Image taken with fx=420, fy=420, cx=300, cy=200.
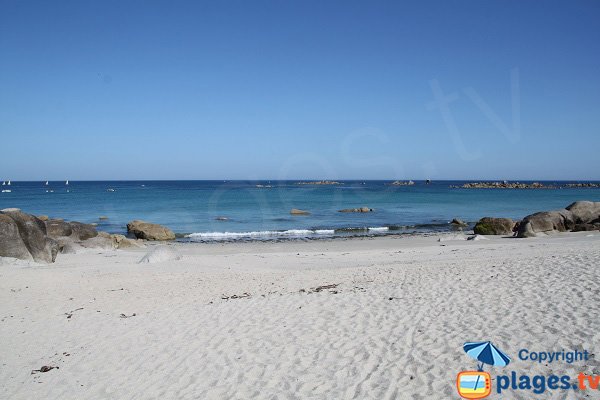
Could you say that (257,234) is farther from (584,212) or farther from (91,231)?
(584,212)

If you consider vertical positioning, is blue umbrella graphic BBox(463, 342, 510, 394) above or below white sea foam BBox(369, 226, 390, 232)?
above

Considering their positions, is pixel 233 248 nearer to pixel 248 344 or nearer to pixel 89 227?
pixel 89 227

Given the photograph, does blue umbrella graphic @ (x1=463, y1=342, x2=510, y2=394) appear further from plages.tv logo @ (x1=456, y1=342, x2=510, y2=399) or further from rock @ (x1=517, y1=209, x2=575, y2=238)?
rock @ (x1=517, y1=209, x2=575, y2=238)

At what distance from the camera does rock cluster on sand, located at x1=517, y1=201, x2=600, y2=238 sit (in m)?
25.4

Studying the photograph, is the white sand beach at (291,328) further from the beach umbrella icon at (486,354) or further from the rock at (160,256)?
the rock at (160,256)

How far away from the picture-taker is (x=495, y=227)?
2808 cm

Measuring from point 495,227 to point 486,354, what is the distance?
23.9m

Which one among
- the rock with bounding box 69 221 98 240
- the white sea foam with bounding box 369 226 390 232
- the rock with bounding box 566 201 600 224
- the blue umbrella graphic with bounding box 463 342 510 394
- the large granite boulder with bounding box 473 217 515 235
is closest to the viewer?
the blue umbrella graphic with bounding box 463 342 510 394

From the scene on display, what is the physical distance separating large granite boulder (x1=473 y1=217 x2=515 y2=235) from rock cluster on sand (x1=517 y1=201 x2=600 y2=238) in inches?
45.0

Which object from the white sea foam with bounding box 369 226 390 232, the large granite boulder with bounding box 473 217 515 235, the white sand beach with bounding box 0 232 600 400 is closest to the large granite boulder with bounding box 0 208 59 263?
the white sand beach with bounding box 0 232 600 400

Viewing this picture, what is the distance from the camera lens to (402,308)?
9195 mm

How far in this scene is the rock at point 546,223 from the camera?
24797 mm

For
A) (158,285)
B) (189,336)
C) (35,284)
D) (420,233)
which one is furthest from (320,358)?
(420,233)

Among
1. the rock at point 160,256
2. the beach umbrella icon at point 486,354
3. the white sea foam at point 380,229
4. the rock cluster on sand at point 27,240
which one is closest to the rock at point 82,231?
the rock cluster on sand at point 27,240
